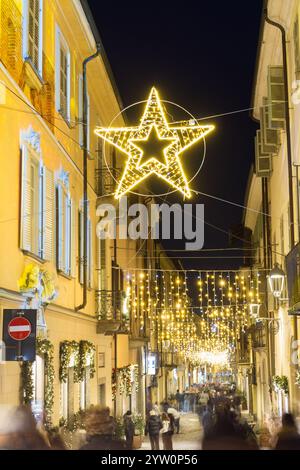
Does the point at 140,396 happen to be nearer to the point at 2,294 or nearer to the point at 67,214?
the point at 67,214

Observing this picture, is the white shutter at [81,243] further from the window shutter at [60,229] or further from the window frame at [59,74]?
the window frame at [59,74]

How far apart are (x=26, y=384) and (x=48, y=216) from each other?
407 centimetres

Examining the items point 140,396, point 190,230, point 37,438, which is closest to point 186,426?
point 140,396

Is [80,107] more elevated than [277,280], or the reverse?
[80,107]

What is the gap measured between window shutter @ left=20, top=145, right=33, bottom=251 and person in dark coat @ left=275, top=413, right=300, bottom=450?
6197 mm

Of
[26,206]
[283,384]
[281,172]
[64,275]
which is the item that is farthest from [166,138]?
[283,384]

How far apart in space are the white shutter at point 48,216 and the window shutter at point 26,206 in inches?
41.5

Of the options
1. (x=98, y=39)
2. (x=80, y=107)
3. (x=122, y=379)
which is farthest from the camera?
(x=122, y=379)

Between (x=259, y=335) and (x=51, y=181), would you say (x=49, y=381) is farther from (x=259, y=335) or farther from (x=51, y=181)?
(x=259, y=335)

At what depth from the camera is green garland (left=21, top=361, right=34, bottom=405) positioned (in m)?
13.1

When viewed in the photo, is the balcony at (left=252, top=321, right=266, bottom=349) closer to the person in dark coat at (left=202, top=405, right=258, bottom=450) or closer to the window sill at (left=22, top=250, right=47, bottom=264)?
the window sill at (left=22, top=250, right=47, bottom=264)

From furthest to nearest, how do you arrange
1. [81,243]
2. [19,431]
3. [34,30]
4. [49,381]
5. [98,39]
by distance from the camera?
[98,39], [81,243], [49,381], [34,30], [19,431]

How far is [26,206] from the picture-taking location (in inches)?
541
